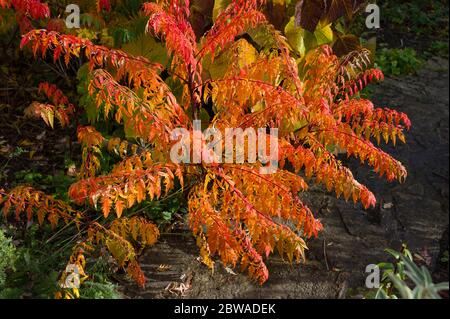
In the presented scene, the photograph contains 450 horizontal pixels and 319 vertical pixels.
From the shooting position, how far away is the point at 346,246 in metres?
4.07

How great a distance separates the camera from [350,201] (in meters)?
4.52

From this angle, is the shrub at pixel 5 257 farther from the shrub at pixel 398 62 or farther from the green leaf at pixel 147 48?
the shrub at pixel 398 62

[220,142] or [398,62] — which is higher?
[398,62]

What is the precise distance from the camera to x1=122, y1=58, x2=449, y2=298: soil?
→ 12.2 feet

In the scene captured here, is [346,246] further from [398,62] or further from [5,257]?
[398,62]

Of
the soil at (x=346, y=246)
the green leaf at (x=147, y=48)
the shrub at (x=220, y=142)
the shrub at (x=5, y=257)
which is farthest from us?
the green leaf at (x=147, y=48)

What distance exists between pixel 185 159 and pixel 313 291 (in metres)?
1.03

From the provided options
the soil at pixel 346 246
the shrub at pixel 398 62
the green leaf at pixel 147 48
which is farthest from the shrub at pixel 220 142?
the shrub at pixel 398 62

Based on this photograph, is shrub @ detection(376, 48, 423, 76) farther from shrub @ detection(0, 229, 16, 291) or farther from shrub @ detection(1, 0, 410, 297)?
shrub @ detection(0, 229, 16, 291)

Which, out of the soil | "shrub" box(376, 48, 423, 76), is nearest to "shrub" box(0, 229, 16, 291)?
the soil

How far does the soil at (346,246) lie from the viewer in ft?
12.2

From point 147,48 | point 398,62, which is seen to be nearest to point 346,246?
point 147,48

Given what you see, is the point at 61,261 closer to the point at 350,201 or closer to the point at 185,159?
the point at 185,159

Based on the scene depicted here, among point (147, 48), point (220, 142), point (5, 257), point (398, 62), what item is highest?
point (398, 62)
